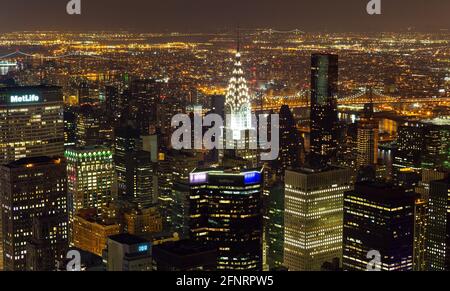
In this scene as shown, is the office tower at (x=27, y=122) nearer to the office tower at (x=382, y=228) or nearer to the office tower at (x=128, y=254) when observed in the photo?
the office tower at (x=128, y=254)

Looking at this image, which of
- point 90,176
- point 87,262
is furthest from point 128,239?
point 90,176

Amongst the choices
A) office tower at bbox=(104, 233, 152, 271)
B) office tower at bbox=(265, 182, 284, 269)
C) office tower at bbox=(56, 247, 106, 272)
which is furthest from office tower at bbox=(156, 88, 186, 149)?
office tower at bbox=(104, 233, 152, 271)

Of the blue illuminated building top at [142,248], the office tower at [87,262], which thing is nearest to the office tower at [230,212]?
the office tower at [87,262]

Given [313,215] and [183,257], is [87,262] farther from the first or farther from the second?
[313,215]
